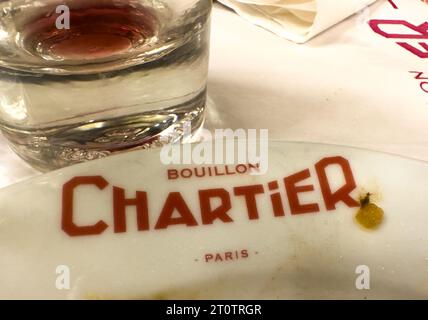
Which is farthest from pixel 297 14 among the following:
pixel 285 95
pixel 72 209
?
pixel 72 209

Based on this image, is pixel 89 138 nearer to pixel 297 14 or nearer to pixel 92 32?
pixel 92 32

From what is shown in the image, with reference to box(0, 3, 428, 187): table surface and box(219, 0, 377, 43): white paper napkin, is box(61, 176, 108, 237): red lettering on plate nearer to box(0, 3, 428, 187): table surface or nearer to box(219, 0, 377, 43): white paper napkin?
box(0, 3, 428, 187): table surface

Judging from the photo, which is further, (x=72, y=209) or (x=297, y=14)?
(x=297, y=14)

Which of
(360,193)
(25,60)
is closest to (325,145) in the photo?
(360,193)

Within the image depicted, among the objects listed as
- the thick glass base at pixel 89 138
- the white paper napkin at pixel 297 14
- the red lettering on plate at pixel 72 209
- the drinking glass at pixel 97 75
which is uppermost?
the white paper napkin at pixel 297 14

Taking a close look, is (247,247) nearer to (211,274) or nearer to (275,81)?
(211,274)

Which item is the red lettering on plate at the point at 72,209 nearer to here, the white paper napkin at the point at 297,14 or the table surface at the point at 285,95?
the table surface at the point at 285,95

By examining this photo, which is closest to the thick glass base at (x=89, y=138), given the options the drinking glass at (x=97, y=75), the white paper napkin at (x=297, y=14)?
the drinking glass at (x=97, y=75)

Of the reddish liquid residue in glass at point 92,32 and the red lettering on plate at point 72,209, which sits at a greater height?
the reddish liquid residue in glass at point 92,32

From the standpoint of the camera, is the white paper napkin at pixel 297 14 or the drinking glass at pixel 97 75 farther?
the white paper napkin at pixel 297 14
